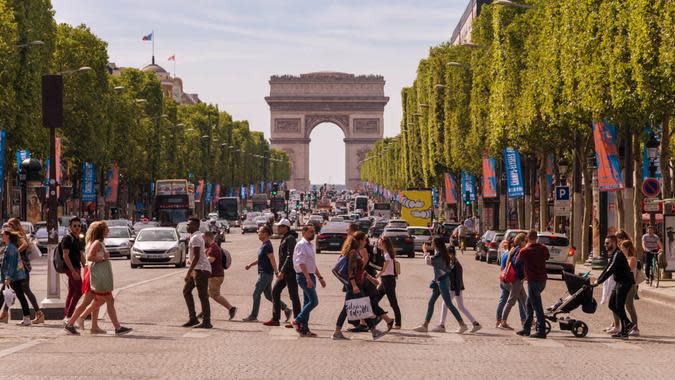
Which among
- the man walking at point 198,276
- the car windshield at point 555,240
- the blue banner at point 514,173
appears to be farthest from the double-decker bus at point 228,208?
the man walking at point 198,276

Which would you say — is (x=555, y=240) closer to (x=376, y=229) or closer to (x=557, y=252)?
(x=557, y=252)

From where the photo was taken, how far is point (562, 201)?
55094 millimetres

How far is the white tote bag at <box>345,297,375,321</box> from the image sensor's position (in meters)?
21.9

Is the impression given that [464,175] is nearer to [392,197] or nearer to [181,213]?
[181,213]

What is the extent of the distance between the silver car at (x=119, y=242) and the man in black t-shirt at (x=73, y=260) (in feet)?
111

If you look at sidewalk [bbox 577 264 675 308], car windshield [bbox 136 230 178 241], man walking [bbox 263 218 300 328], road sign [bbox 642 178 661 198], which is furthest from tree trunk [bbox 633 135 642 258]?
man walking [bbox 263 218 300 328]

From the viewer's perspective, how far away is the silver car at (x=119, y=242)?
57719 millimetres

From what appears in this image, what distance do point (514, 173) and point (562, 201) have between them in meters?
8.52

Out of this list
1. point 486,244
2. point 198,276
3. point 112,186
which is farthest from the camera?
point 112,186

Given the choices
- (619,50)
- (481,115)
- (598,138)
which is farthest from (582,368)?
(481,115)

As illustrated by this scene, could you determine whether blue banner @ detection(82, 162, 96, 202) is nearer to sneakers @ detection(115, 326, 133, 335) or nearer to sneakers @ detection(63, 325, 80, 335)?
sneakers @ detection(63, 325, 80, 335)

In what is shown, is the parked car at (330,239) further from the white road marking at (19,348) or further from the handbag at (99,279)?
the white road marking at (19,348)

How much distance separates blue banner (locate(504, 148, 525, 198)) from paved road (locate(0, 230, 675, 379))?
34.3 m

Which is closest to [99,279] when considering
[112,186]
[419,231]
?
[419,231]
